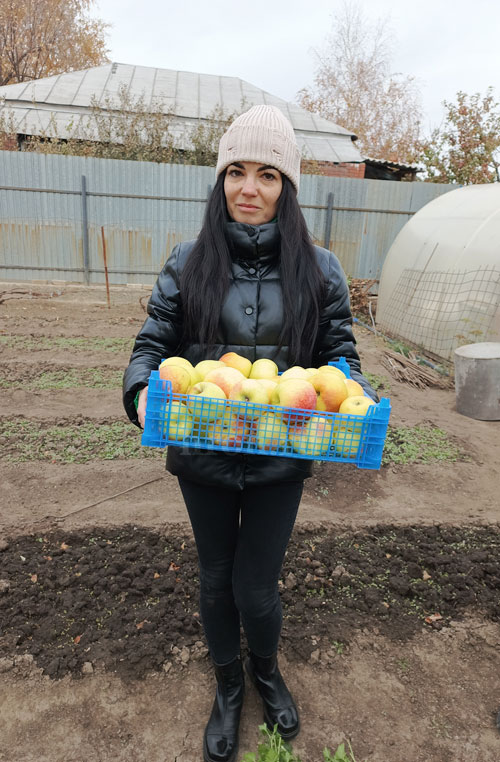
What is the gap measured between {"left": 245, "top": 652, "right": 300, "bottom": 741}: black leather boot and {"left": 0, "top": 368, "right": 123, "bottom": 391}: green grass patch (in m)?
4.17

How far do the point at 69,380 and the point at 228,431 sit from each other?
500 cm

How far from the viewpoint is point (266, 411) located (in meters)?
1.40

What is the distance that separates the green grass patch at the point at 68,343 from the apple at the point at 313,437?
6095 millimetres

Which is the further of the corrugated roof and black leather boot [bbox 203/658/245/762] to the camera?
the corrugated roof

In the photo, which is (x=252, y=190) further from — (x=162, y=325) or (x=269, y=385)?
(x=269, y=385)

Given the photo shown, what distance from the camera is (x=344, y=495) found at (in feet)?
12.3

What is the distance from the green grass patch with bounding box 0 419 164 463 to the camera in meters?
4.18

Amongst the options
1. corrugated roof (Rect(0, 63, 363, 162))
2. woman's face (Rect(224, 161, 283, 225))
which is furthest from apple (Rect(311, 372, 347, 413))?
corrugated roof (Rect(0, 63, 363, 162))

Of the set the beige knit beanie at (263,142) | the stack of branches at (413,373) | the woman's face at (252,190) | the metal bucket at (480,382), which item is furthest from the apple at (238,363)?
the stack of branches at (413,373)

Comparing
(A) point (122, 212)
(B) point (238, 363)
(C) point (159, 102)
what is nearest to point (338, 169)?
(C) point (159, 102)

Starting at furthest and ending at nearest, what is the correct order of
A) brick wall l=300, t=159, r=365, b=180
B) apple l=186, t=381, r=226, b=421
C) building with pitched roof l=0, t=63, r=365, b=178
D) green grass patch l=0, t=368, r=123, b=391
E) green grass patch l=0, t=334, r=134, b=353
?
brick wall l=300, t=159, r=365, b=180, building with pitched roof l=0, t=63, r=365, b=178, green grass patch l=0, t=334, r=134, b=353, green grass patch l=0, t=368, r=123, b=391, apple l=186, t=381, r=226, b=421

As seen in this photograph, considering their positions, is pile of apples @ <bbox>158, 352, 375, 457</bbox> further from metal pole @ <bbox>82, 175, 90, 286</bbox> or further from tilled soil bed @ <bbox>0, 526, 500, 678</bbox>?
metal pole @ <bbox>82, 175, 90, 286</bbox>

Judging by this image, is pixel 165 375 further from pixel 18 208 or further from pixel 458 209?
pixel 18 208

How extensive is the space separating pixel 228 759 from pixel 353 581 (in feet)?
3.92
